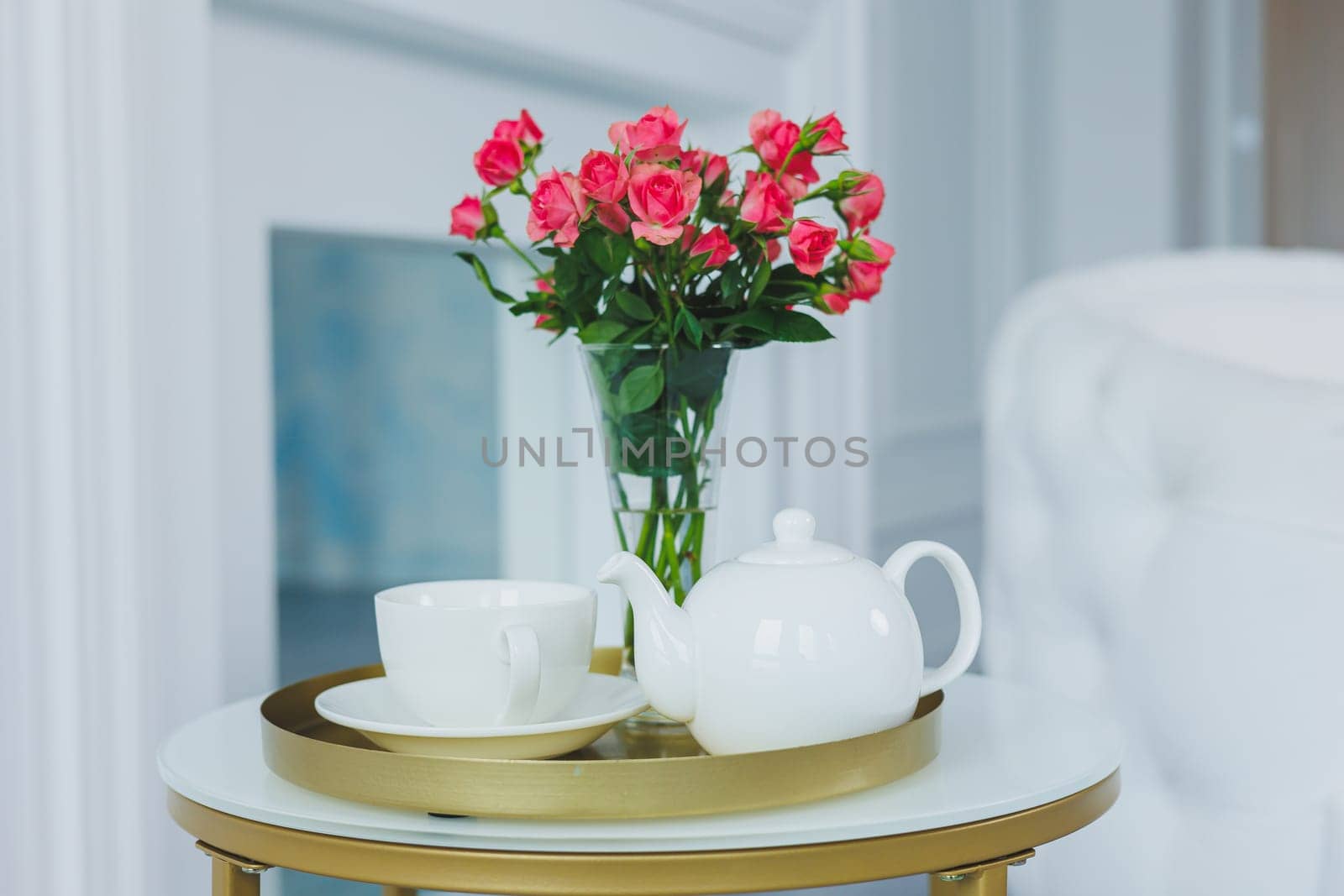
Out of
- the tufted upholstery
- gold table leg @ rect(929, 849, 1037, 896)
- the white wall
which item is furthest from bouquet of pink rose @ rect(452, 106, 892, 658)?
the white wall

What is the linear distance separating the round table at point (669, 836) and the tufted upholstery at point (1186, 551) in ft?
0.92

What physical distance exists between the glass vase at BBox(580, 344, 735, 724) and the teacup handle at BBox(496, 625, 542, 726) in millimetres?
133

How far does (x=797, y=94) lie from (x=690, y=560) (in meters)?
1.00

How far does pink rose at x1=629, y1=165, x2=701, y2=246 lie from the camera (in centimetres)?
62

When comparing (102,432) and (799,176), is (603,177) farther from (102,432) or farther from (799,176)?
(102,432)

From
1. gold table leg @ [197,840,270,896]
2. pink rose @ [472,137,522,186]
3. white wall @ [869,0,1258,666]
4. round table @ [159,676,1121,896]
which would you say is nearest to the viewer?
round table @ [159,676,1121,896]

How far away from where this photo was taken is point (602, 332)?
70cm

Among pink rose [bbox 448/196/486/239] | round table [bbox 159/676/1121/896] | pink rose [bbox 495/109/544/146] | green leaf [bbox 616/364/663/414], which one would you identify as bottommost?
round table [bbox 159/676/1121/896]

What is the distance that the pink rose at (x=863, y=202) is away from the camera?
0.71 meters

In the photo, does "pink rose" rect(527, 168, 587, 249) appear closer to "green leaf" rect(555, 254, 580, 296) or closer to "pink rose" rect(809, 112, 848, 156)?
"green leaf" rect(555, 254, 580, 296)

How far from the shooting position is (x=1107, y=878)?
990mm

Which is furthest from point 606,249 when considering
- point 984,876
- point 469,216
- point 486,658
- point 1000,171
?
point 1000,171

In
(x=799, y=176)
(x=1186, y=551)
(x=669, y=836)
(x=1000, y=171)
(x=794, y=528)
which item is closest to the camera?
(x=669, y=836)

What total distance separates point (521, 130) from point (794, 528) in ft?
0.96
